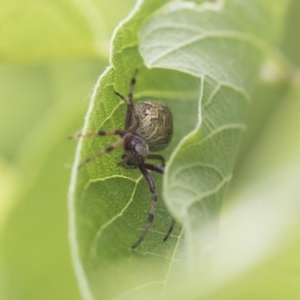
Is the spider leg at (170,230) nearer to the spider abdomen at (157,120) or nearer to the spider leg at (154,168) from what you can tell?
the spider leg at (154,168)

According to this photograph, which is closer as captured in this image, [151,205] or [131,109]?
[151,205]

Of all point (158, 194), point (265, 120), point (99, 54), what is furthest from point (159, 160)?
point (265, 120)

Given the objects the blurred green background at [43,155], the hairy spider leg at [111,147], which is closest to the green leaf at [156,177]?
the hairy spider leg at [111,147]

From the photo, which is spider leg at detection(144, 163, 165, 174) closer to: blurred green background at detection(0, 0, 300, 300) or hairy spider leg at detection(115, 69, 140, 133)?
hairy spider leg at detection(115, 69, 140, 133)

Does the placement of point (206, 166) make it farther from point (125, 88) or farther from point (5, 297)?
point (5, 297)

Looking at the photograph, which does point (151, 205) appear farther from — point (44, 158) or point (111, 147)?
point (44, 158)

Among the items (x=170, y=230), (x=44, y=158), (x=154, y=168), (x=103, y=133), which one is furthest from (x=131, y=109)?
(x=44, y=158)


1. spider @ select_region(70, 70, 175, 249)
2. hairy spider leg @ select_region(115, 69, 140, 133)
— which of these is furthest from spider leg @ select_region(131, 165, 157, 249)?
→ hairy spider leg @ select_region(115, 69, 140, 133)
